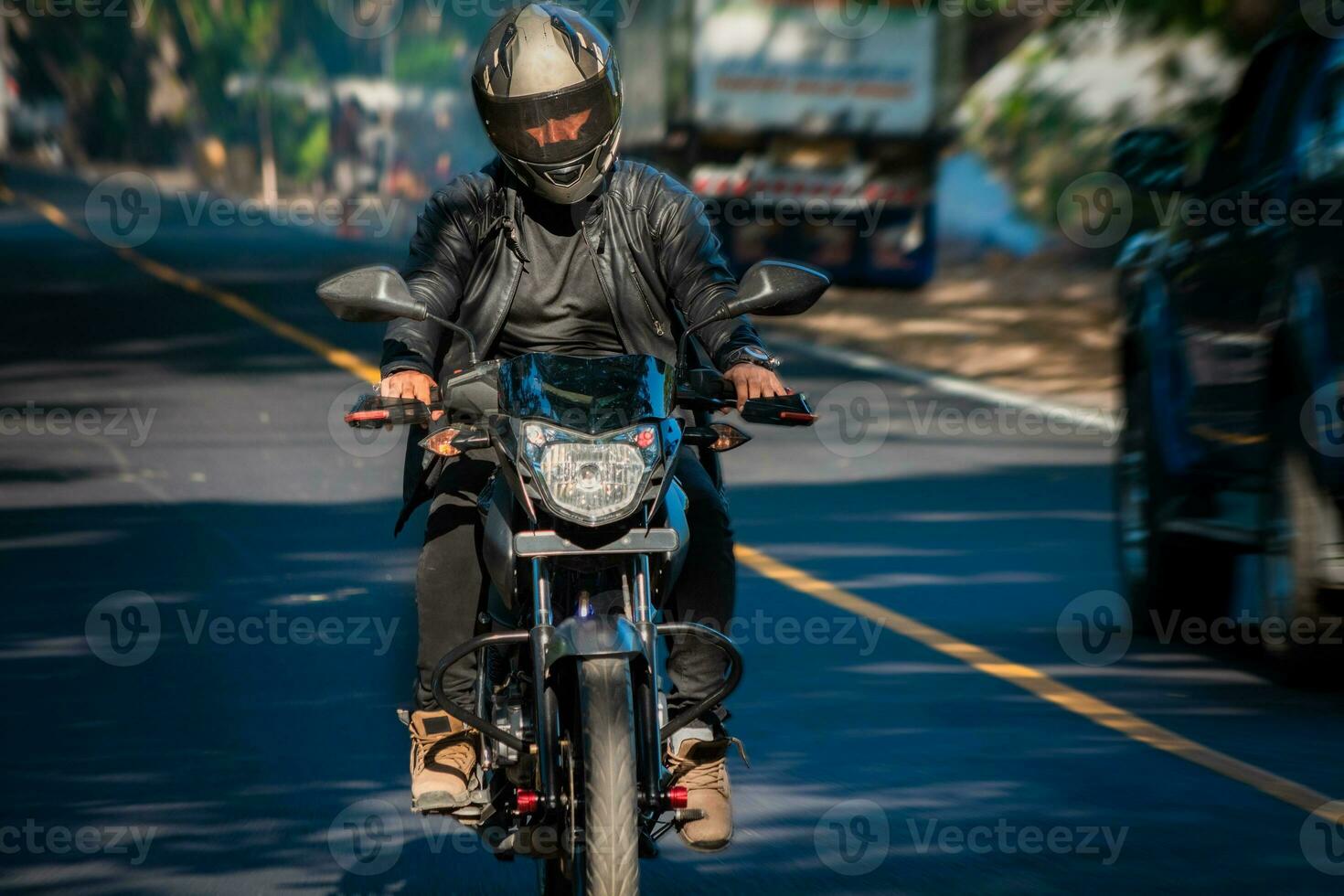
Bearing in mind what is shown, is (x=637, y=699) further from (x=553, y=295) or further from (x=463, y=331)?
(x=553, y=295)

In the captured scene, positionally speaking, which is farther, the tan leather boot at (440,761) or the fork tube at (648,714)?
the tan leather boot at (440,761)

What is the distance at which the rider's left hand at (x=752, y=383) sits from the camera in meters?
5.57

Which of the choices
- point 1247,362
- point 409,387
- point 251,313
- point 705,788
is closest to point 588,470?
point 409,387

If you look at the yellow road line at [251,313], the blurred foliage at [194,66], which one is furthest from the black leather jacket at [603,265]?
the blurred foliage at [194,66]

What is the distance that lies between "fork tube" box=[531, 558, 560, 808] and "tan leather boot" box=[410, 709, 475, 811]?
1.68ft

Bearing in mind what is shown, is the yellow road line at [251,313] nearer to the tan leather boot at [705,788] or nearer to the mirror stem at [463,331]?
the mirror stem at [463,331]

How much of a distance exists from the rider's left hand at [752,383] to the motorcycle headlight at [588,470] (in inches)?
23.1

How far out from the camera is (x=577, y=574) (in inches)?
209

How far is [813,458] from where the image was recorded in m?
14.5

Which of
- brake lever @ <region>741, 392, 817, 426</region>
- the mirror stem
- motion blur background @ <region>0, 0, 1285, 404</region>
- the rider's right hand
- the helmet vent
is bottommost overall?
brake lever @ <region>741, 392, 817, 426</region>

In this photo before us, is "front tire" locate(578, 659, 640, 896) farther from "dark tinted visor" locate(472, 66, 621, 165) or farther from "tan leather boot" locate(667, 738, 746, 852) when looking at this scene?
"dark tinted visor" locate(472, 66, 621, 165)

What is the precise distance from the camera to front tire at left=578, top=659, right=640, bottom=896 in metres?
4.84

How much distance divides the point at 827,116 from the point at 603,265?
22.2 metres

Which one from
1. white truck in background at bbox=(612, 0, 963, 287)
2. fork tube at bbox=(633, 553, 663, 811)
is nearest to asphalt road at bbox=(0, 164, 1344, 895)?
fork tube at bbox=(633, 553, 663, 811)
